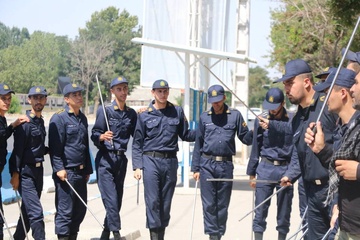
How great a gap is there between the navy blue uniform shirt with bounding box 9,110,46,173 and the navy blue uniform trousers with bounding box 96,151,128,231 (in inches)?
42.5

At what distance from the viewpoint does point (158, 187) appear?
36.8ft

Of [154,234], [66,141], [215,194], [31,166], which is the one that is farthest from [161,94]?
[31,166]

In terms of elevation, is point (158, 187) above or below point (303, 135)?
below

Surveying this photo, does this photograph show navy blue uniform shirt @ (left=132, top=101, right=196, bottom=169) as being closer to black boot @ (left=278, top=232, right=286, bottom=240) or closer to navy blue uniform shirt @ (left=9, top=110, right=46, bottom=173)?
navy blue uniform shirt @ (left=9, top=110, right=46, bottom=173)

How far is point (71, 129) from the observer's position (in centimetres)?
1114

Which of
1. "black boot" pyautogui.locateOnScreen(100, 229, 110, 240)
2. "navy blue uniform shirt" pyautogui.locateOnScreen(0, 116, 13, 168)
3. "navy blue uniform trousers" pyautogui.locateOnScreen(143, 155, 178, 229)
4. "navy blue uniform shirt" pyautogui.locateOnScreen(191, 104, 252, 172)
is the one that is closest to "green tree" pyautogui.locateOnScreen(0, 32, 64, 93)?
"black boot" pyautogui.locateOnScreen(100, 229, 110, 240)

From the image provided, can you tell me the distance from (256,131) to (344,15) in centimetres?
546

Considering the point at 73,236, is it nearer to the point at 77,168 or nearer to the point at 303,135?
the point at 77,168

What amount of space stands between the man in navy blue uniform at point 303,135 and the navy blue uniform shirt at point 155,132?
3.17m

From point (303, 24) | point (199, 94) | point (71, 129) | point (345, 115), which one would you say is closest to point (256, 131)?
point (71, 129)

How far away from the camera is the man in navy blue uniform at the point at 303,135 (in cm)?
782

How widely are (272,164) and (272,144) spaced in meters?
0.27

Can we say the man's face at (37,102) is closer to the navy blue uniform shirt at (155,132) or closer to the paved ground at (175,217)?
the navy blue uniform shirt at (155,132)

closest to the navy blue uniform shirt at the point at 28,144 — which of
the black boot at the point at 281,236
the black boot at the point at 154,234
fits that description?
the black boot at the point at 154,234
